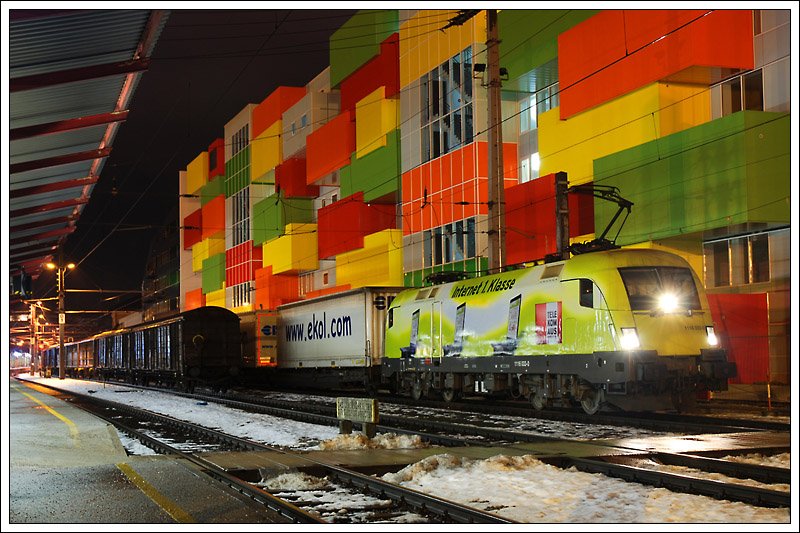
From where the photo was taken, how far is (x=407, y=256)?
167 ft

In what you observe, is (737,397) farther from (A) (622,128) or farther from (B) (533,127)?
(B) (533,127)

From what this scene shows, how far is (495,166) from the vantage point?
29.5 metres

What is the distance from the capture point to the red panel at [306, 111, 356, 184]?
5763 centimetres

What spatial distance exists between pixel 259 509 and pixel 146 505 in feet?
4.09

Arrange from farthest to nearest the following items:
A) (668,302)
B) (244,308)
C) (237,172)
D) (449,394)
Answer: (237,172), (244,308), (449,394), (668,302)

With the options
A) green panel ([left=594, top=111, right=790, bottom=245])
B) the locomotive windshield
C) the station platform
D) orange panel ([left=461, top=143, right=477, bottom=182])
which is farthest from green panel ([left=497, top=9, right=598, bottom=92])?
the station platform

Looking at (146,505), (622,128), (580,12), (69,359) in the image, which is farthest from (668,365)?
(69,359)

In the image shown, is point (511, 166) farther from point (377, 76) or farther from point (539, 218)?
point (377, 76)

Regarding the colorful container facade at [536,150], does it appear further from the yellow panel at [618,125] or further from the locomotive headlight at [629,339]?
the locomotive headlight at [629,339]

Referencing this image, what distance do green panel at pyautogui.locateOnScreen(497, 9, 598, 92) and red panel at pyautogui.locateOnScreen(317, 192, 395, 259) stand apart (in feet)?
48.7

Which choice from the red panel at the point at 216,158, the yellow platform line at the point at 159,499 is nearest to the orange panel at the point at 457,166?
the yellow platform line at the point at 159,499

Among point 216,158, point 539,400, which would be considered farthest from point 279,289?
point 539,400

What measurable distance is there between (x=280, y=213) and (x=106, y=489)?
5787 centimetres

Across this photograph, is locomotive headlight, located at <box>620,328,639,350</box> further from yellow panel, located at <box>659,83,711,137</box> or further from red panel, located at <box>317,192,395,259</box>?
red panel, located at <box>317,192,395,259</box>
